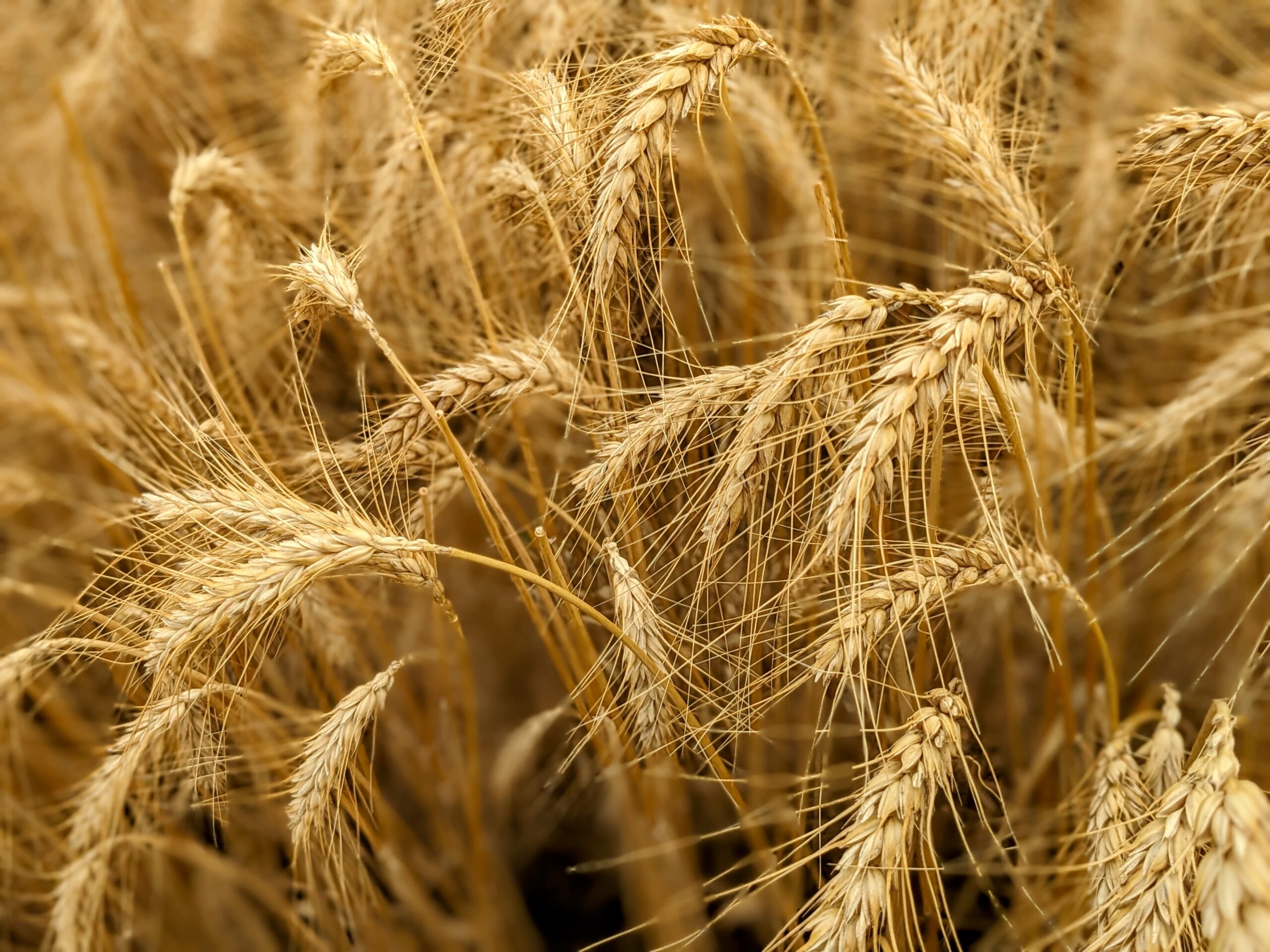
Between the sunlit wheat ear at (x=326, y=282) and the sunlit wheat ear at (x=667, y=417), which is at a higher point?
the sunlit wheat ear at (x=326, y=282)

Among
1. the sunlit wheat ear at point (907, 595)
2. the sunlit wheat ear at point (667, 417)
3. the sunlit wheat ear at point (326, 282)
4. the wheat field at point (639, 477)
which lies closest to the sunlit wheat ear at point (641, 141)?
the wheat field at point (639, 477)

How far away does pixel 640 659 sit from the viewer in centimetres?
101

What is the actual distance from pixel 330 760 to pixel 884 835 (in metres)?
0.56

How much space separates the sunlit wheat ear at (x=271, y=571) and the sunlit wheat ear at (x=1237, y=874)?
28.6 inches

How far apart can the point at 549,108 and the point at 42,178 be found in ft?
6.00

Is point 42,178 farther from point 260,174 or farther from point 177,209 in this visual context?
point 177,209

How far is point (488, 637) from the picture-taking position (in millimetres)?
2006

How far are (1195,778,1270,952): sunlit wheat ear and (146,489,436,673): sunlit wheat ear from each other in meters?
0.73

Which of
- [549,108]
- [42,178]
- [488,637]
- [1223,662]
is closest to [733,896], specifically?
[488,637]

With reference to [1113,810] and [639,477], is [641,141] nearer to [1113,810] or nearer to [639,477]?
[639,477]

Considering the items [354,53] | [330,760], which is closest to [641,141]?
[354,53]

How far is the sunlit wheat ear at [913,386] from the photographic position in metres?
0.79

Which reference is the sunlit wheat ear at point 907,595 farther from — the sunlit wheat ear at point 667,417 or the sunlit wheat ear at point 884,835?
the sunlit wheat ear at point 667,417

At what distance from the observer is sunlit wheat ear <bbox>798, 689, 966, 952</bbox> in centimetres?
84
